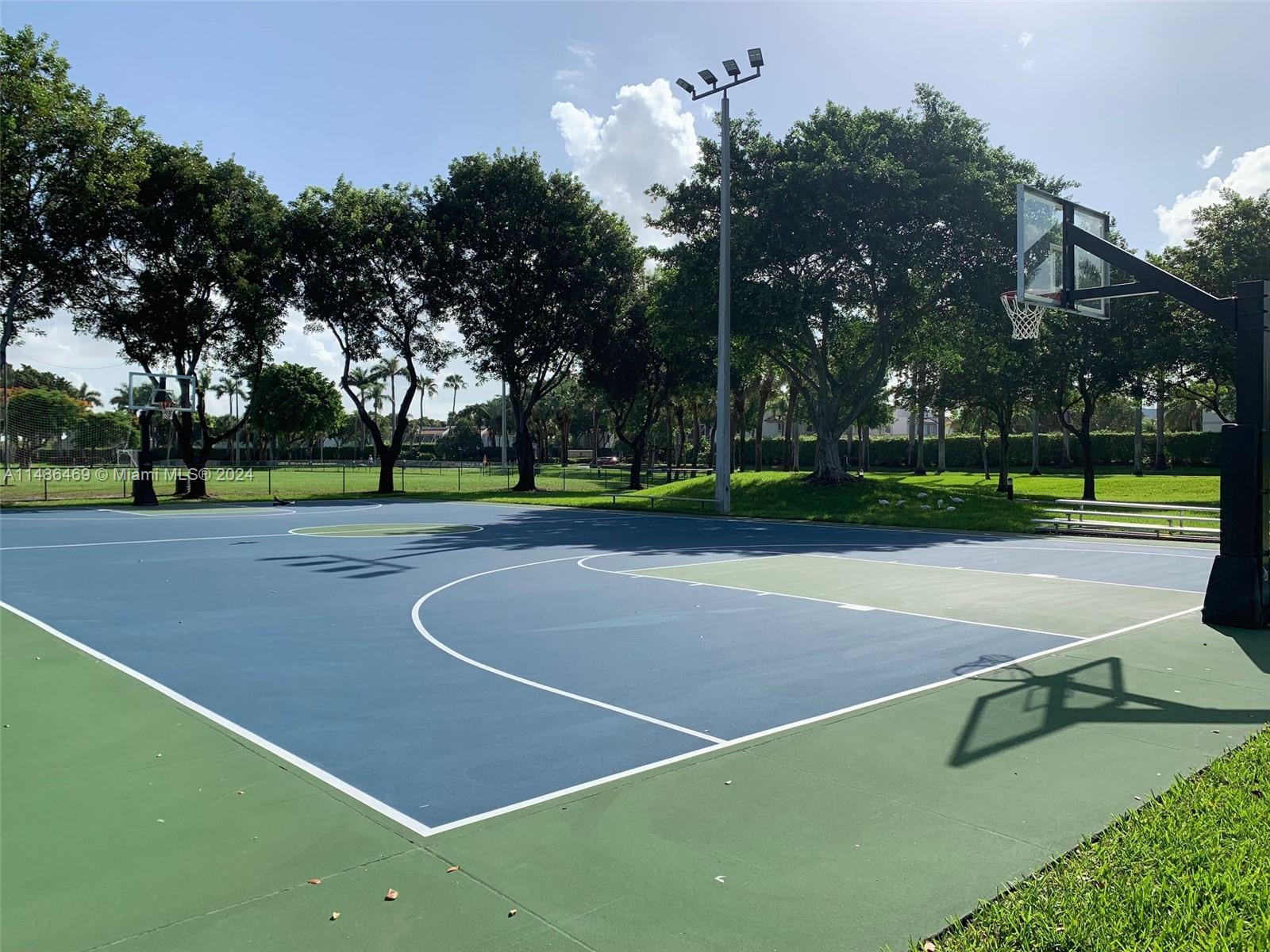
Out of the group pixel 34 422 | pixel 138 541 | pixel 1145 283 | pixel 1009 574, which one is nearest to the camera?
pixel 1145 283

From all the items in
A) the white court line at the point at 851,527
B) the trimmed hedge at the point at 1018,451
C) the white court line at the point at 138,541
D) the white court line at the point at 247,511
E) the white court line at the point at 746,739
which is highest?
the trimmed hedge at the point at 1018,451

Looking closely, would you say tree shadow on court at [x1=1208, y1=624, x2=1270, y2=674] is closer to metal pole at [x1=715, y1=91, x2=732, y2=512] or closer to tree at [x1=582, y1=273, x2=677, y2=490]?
metal pole at [x1=715, y1=91, x2=732, y2=512]

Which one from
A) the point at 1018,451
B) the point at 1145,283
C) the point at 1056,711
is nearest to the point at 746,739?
the point at 1056,711

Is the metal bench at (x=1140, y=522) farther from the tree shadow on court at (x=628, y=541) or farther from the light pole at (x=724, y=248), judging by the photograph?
the light pole at (x=724, y=248)

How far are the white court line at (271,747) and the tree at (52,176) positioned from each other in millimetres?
26749

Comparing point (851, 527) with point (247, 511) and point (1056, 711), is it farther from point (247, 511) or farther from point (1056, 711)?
point (247, 511)

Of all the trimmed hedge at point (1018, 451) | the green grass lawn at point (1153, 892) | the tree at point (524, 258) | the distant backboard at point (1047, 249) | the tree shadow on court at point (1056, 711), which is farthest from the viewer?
the trimmed hedge at point (1018, 451)

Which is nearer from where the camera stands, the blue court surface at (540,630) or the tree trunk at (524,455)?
the blue court surface at (540,630)

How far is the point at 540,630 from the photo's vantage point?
9992 millimetres

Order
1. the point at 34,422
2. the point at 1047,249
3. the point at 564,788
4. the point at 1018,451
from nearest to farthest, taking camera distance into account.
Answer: the point at 564,788, the point at 1047,249, the point at 34,422, the point at 1018,451

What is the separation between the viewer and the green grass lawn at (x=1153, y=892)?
348 cm

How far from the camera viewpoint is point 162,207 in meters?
33.1

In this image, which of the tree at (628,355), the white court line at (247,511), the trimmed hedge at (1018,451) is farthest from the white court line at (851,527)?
the trimmed hedge at (1018,451)

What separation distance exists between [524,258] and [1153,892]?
3805 cm
